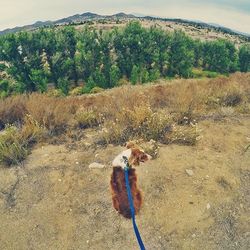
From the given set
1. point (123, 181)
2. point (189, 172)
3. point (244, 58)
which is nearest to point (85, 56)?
point (244, 58)

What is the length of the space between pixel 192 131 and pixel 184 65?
87.2 feet

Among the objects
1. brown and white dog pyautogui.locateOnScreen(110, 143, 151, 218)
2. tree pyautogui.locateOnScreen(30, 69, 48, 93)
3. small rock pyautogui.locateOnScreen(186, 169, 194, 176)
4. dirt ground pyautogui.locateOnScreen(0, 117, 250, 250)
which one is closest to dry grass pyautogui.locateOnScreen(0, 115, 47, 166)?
dirt ground pyautogui.locateOnScreen(0, 117, 250, 250)

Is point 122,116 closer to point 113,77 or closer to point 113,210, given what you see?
point 113,210

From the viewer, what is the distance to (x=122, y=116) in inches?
247

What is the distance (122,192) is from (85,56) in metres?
23.3

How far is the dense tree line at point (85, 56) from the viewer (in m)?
26.4

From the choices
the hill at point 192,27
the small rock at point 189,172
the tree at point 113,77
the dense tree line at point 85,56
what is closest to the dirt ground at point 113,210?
the small rock at point 189,172

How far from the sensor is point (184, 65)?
31.4 meters

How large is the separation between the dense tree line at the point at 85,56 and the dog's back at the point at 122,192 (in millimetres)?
19920

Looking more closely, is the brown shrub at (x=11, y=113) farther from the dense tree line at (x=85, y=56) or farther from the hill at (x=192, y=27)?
the hill at (x=192, y=27)

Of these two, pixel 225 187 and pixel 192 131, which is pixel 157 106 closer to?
pixel 192 131

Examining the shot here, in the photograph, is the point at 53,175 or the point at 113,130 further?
the point at 113,130

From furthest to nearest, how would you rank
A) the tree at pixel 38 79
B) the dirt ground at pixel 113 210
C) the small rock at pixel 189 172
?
1. the tree at pixel 38 79
2. the small rock at pixel 189 172
3. the dirt ground at pixel 113 210

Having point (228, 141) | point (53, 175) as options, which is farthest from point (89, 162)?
point (228, 141)
